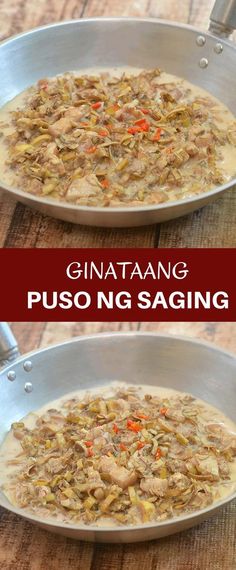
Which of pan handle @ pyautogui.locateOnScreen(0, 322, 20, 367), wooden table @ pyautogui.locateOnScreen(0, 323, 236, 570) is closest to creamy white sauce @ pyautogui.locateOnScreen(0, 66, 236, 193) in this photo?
pan handle @ pyautogui.locateOnScreen(0, 322, 20, 367)

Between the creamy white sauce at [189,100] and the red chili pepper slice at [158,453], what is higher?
the creamy white sauce at [189,100]

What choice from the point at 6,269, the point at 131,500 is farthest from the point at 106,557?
the point at 6,269

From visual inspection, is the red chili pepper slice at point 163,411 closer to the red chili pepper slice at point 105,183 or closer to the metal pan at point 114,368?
the metal pan at point 114,368

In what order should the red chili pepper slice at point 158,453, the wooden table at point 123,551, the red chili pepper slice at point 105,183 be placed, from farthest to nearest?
the red chili pepper slice at point 105,183
the red chili pepper slice at point 158,453
the wooden table at point 123,551

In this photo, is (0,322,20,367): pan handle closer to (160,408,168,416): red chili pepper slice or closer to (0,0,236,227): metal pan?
(160,408,168,416): red chili pepper slice

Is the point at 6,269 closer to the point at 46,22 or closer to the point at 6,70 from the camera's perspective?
the point at 6,70

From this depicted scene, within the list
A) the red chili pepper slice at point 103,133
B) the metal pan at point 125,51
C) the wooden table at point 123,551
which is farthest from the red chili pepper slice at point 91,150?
the wooden table at point 123,551
